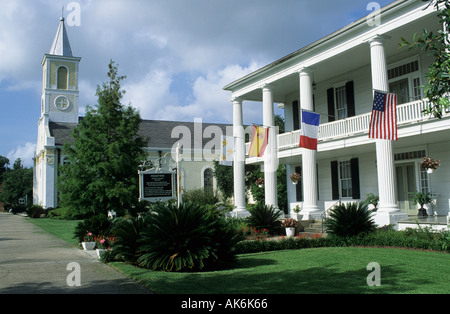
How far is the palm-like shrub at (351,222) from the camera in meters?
14.2

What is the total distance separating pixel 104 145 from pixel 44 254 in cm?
584

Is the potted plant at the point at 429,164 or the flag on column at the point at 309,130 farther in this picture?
the flag on column at the point at 309,130

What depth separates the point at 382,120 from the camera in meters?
14.9

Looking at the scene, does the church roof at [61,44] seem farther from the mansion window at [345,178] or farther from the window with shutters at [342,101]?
the mansion window at [345,178]

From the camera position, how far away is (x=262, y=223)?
686 inches

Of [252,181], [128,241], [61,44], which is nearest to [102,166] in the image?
[128,241]

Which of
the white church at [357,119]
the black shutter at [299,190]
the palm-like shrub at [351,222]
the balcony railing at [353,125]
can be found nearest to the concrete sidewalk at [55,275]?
the palm-like shrub at [351,222]

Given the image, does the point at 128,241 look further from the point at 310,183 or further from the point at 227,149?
the point at 227,149

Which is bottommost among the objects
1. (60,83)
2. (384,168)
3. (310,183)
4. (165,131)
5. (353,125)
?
(310,183)

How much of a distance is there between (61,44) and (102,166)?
148ft

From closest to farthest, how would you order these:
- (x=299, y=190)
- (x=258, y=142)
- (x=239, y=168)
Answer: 1. (x=258, y=142)
2. (x=239, y=168)
3. (x=299, y=190)

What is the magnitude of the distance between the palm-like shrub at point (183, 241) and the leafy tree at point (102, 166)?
712 cm

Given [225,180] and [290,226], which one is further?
[225,180]
